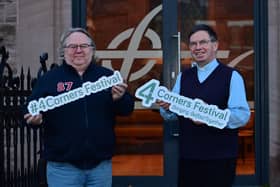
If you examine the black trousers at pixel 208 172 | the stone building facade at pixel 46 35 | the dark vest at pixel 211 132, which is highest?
the stone building facade at pixel 46 35

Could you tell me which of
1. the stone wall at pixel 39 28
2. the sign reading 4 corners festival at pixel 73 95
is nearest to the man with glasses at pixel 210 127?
the sign reading 4 corners festival at pixel 73 95

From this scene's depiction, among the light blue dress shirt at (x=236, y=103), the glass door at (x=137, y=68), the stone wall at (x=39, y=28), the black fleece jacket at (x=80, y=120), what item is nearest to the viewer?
the black fleece jacket at (x=80, y=120)

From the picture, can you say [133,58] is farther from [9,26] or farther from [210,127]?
[210,127]

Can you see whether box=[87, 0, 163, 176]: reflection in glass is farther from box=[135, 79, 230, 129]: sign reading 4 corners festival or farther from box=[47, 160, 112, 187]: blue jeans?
box=[47, 160, 112, 187]: blue jeans

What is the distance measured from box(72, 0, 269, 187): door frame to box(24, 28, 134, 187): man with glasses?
3372 mm

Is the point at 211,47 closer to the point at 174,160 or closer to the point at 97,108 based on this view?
the point at 97,108

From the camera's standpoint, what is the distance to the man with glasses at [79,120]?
12.2 feet

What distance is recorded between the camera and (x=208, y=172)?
12.8 ft

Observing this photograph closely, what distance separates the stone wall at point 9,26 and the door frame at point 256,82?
1722mm

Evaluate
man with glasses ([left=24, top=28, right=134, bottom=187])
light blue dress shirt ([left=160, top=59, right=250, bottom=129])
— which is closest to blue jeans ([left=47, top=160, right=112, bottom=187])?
man with glasses ([left=24, top=28, right=134, bottom=187])

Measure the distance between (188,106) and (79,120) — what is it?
2.20 feet

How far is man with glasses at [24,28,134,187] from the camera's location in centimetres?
372

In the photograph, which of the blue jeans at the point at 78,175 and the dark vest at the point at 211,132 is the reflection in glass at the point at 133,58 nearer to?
the dark vest at the point at 211,132

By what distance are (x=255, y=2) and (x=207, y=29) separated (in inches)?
136
